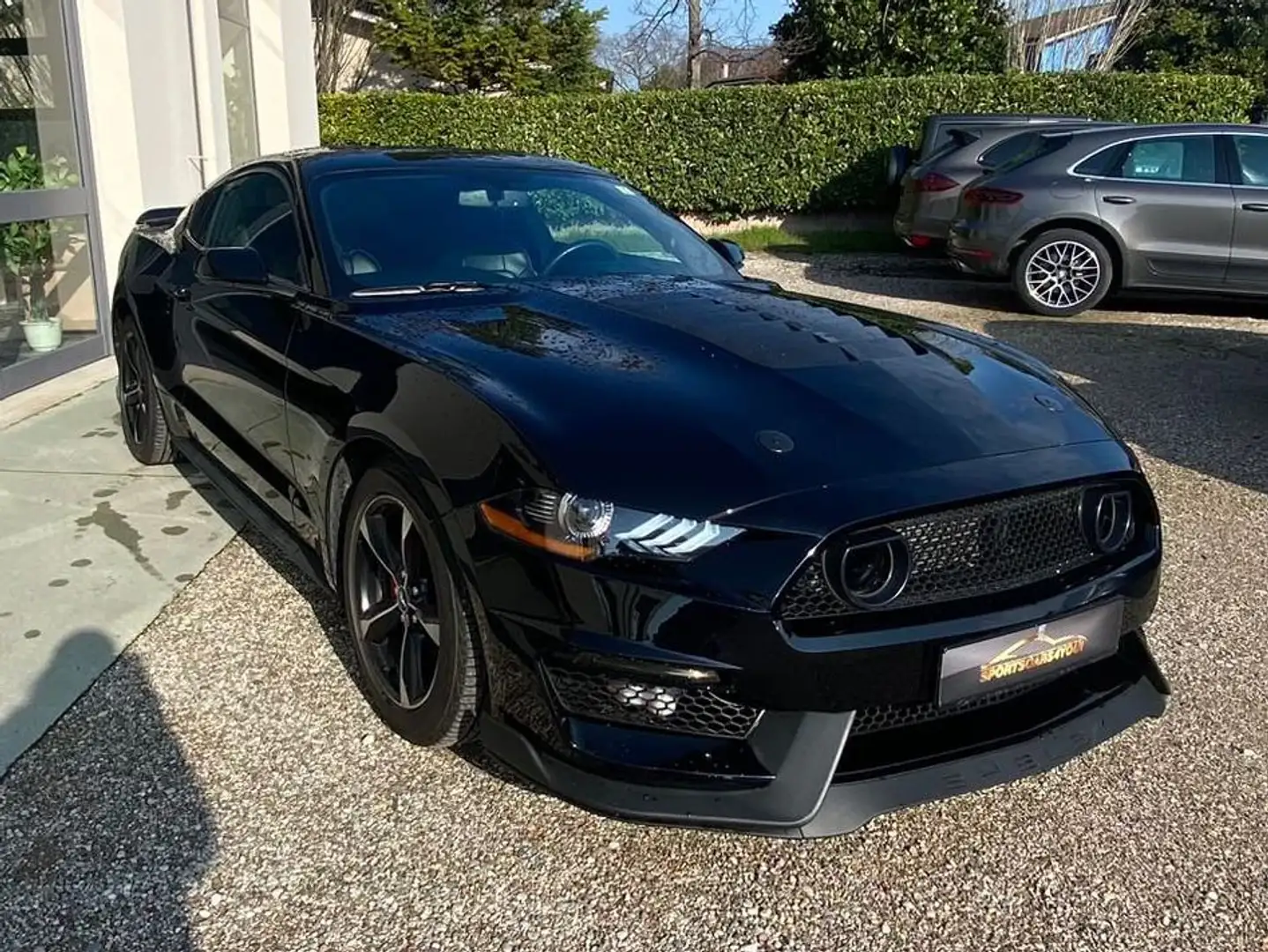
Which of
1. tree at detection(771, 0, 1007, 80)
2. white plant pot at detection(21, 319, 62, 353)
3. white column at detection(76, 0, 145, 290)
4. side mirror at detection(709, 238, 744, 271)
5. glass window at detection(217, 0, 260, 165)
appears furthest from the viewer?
tree at detection(771, 0, 1007, 80)

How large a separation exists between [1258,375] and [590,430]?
22.4ft

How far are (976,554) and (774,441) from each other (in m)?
0.48

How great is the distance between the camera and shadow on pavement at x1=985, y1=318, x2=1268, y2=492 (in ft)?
18.6

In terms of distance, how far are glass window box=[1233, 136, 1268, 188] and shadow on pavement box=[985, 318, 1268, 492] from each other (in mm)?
1314

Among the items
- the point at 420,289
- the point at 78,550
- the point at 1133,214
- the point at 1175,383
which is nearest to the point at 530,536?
the point at 420,289

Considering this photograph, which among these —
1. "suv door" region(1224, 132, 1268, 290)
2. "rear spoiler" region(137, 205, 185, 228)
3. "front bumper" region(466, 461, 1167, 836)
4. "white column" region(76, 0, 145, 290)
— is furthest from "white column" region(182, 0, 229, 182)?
"suv door" region(1224, 132, 1268, 290)

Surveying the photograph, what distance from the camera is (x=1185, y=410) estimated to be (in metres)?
6.50

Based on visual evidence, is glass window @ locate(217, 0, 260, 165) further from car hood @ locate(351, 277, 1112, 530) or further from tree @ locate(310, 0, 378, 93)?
tree @ locate(310, 0, 378, 93)

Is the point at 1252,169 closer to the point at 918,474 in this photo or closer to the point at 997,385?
the point at 997,385

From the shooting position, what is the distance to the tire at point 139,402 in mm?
4848

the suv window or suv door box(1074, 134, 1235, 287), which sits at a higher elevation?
the suv window

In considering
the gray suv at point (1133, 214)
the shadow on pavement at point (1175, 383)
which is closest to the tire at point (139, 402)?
the shadow on pavement at point (1175, 383)

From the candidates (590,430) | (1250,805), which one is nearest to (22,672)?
(590,430)

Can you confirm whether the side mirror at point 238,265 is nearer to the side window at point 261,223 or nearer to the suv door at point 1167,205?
the side window at point 261,223
